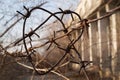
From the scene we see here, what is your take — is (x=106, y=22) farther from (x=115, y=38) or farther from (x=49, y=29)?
(x=49, y=29)

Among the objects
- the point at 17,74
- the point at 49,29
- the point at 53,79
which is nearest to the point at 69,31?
the point at 49,29

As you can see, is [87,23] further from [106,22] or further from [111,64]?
[106,22]

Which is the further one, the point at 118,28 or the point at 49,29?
the point at 118,28

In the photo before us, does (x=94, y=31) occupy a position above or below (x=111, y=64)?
above

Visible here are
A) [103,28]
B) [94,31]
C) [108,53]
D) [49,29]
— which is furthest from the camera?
[94,31]

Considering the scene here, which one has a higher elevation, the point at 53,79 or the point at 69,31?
the point at 69,31

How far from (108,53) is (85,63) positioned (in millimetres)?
8021

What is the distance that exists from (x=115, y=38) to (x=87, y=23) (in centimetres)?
707

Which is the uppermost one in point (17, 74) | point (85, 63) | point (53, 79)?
point (85, 63)

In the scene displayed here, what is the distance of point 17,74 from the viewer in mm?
5113

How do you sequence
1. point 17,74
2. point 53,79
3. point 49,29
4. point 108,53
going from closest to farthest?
point 49,29 → point 53,79 → point 17,74 → point 108,53

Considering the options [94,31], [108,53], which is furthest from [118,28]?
[94,31]

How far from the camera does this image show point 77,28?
2.15 feet

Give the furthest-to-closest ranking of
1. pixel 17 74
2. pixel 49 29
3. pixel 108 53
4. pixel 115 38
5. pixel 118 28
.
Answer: pixel 108 53
pixel 115 38
pixel 118 28
pixel 17 74
pixel 49 29
